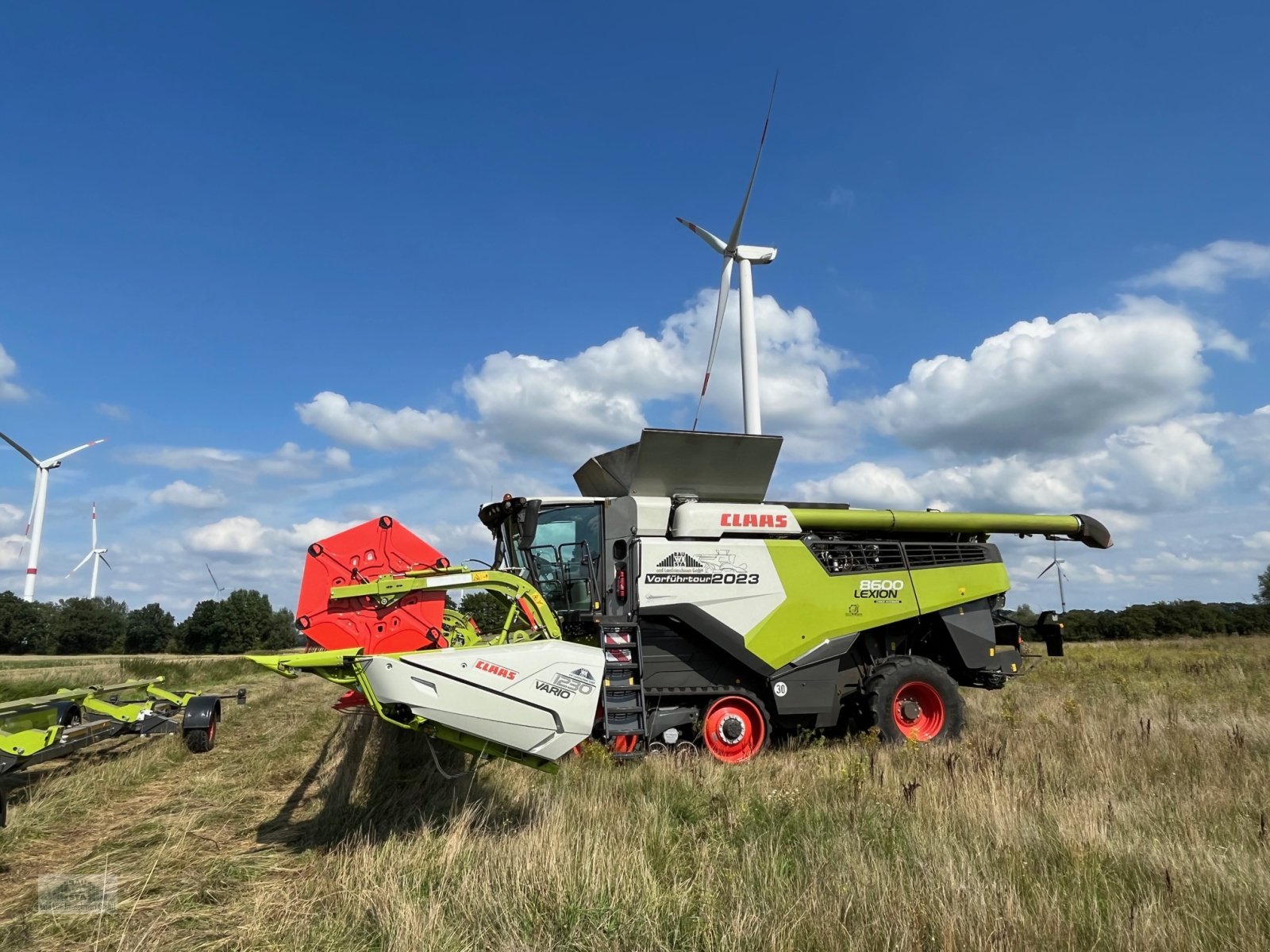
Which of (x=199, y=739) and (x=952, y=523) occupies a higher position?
(x=952, y=523)

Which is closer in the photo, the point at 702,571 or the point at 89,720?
the point at 702,571

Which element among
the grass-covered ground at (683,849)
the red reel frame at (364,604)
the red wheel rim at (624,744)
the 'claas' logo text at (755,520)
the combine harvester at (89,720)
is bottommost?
the grass-covered ground at (683,849)

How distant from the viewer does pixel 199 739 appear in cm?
926

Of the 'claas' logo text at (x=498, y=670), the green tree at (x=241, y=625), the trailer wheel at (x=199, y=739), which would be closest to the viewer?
the 'claas' logo text at (x=498, y=670)

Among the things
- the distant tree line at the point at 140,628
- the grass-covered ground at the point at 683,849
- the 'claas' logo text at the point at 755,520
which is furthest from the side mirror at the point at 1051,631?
the distant tree line at the point at 140,628

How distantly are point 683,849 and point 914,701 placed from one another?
5251 millimetres

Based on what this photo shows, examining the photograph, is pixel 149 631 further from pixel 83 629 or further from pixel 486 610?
pixel 486 610

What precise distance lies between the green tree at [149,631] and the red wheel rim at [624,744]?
90.5 metres

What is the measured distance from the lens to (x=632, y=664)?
7.51 metres

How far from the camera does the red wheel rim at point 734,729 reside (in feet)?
27.2

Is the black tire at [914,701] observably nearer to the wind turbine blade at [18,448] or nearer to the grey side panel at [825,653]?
the grey side panel at [825,653]

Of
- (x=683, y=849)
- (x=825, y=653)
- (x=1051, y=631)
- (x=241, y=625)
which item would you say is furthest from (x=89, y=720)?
(x=241, y=625)

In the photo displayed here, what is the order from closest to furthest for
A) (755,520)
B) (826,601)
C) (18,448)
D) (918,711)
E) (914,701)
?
(755,520), (826,601), (918,711), (914,701), (18,448)

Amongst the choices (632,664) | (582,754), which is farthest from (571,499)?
(582,754)
